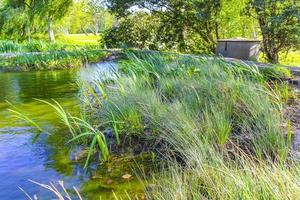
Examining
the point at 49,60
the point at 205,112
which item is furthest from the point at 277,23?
the point at 205,112

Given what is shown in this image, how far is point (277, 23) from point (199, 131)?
7.72 m

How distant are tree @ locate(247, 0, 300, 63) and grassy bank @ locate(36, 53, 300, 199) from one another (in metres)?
5.62

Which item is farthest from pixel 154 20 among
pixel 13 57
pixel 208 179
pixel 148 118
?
pixel 208 179

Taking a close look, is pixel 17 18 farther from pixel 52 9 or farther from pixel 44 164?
pixel 44 164

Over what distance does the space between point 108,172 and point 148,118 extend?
0.79 metres

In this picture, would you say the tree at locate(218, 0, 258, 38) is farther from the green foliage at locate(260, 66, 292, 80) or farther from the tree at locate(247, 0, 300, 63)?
the green foliage at locate(260, 66, 292, 80)

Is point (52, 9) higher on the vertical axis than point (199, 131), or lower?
higher

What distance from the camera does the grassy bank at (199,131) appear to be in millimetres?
2385

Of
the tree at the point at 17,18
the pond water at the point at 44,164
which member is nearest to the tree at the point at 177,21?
the pond water at the point at 44,164

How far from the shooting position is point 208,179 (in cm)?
236

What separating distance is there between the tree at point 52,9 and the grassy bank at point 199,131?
51.4ft

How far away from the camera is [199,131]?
10.7ft

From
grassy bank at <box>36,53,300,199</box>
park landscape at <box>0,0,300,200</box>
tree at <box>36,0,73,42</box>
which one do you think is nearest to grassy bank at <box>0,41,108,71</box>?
park landscape at <box>0,0,300,200</box>

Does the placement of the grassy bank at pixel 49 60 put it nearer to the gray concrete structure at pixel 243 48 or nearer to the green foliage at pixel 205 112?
the gray concrete structure at pixel 243 48
